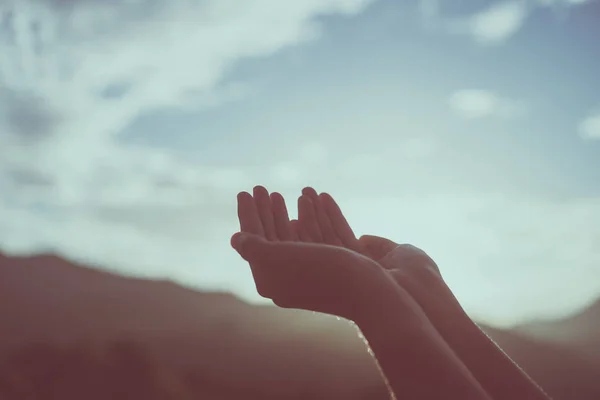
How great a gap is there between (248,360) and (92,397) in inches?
103

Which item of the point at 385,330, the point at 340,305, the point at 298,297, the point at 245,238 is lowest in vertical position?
the point at 385,330

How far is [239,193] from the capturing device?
2057mm

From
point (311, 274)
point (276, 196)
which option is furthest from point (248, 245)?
point (276, 196)

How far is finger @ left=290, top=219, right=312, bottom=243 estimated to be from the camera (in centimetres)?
209

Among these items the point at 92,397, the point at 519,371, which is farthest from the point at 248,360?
the point at 519,371

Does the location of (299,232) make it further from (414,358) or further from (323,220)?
(414,358)

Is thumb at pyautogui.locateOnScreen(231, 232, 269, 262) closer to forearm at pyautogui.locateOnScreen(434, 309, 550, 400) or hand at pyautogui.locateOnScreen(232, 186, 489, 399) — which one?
hand at pyautogui.locateOnScreen(232, 186, 489, 399)

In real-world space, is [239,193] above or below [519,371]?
above

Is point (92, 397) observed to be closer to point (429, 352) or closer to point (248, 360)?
point (248, 360)

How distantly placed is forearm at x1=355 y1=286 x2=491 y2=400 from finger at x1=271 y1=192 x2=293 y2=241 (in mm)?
679

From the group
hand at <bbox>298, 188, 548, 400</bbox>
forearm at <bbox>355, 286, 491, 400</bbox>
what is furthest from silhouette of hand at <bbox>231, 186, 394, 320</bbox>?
hand at <bbox>298, 188, 548, 400</bbox>

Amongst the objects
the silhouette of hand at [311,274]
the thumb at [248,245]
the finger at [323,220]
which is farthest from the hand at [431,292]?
the thumb at [248,245]

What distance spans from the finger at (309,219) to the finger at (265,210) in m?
0.18

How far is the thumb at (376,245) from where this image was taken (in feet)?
7.16
